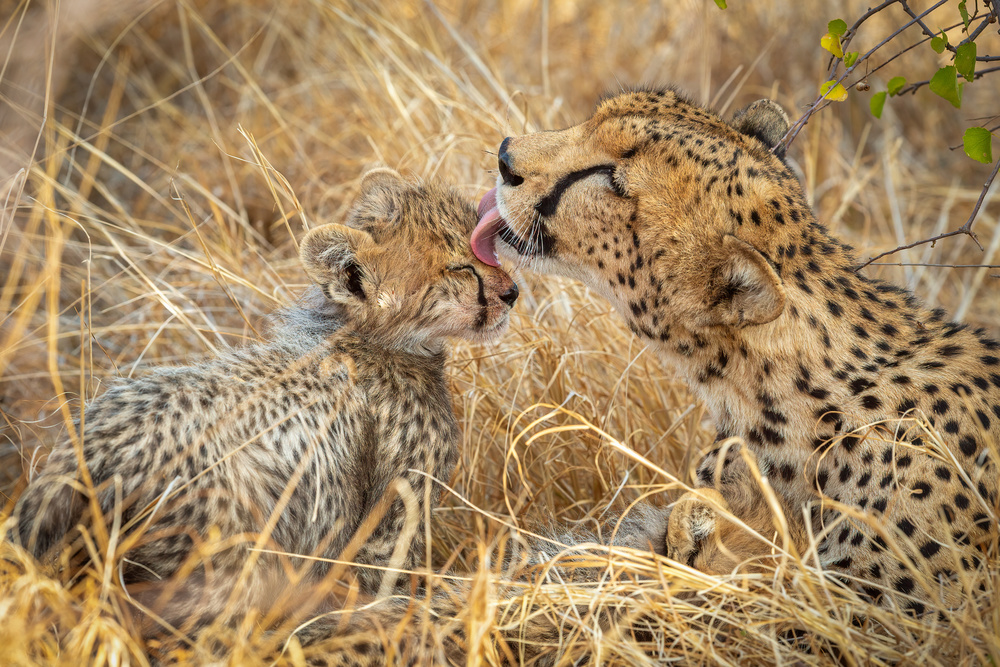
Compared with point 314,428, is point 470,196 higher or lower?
higher

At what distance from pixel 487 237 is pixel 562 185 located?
1.21 feet

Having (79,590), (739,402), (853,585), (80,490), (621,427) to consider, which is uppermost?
(739,402)

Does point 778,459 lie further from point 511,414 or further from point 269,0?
point 269,0

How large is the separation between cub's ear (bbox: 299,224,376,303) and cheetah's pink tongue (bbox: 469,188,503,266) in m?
0.31

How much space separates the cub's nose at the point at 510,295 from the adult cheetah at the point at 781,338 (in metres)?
0.28

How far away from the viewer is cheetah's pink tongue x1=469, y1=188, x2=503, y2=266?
2.69m

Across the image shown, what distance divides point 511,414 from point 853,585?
131cm

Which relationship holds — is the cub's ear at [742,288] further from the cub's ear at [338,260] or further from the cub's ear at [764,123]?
the cub's ear at [338,260]

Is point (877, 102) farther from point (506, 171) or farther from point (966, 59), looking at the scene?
point (506, 171)

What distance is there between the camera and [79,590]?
2031 mm

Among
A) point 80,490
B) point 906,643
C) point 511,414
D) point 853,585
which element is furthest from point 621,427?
point 80,490

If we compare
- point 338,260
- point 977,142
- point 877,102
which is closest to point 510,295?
point 338,260

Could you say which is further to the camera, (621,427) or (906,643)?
(621,427)

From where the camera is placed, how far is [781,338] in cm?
228
